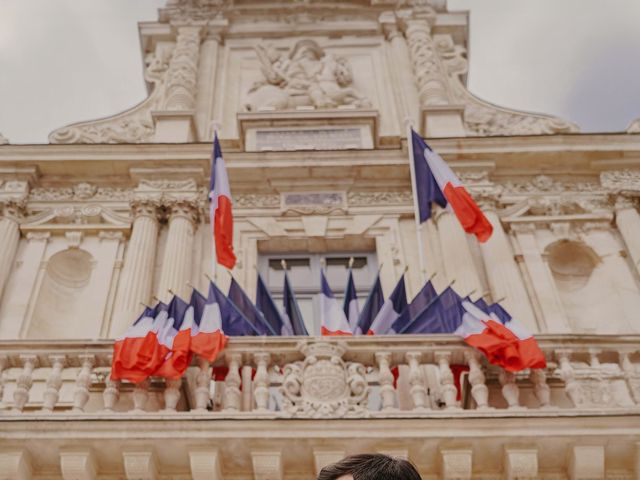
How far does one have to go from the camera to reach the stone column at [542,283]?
10.3 metres

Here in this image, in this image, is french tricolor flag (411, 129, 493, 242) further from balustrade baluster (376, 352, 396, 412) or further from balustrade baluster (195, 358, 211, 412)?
balustrade baluster (195, 358, 211, 412)

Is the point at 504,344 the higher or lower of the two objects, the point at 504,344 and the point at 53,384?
the higher

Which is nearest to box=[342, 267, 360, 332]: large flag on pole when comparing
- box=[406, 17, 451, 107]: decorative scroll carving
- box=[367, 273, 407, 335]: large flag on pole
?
box=[367, 273, 407, 335]: large flag on pole

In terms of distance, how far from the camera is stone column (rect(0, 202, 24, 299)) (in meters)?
10.9

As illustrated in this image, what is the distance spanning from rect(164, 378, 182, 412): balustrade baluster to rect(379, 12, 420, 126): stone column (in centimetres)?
680

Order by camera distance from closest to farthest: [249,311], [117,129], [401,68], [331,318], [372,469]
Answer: [372,469] < [331,318] < [249,311] < [117,129] < [401,68]

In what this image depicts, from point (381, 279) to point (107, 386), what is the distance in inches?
166

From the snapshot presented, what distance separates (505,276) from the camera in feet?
35.1

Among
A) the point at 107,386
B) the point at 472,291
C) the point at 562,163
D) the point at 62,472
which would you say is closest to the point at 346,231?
the point at 472,291

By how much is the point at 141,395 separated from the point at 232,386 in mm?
834

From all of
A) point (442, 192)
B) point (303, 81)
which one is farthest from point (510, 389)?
point (303, 81)

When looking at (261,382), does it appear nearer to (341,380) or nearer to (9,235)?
(341,380)

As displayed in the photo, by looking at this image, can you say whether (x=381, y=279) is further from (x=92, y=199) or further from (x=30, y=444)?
(x=30, y=444)

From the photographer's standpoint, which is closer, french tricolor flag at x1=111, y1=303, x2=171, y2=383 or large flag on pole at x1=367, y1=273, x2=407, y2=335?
french tricolor flag at x1=111, y1=303, x2=171, y2=383
